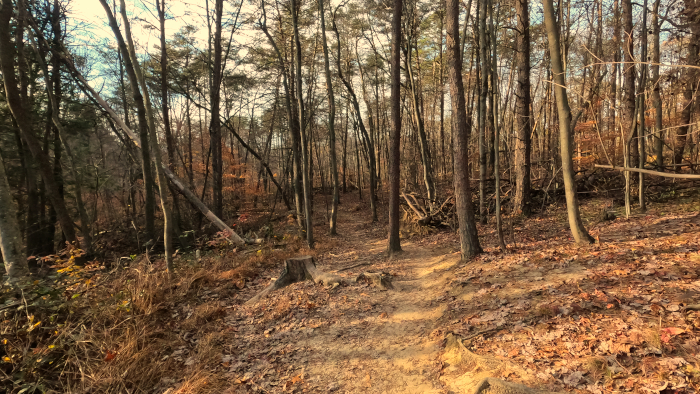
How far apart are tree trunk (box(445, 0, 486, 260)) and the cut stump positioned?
307 centimetres

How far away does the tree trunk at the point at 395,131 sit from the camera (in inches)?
327

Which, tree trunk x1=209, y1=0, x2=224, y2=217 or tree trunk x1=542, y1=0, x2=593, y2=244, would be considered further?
tree trunk x1=209, y1=0, x2=224, y2=217

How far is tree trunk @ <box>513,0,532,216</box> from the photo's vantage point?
31.1ft

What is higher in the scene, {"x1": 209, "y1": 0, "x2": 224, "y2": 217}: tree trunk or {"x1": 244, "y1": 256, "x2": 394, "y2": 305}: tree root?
{"x1": 209, "y1": 0, "x2": 224, "y2": 217}: tree trunk

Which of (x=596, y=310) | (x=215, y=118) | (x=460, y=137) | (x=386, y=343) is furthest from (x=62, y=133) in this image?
(x=596, y=310)

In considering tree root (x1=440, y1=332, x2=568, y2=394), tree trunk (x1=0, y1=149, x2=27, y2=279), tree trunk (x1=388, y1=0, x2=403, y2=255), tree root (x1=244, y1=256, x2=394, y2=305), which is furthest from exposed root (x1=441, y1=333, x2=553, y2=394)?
tree trunk (x1=0, y1=149, x2=27, y2=279)

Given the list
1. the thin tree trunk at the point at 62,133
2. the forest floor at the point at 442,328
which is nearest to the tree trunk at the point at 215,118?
the thin tree trunk at the point at 62,133

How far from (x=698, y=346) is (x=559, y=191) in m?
10.3

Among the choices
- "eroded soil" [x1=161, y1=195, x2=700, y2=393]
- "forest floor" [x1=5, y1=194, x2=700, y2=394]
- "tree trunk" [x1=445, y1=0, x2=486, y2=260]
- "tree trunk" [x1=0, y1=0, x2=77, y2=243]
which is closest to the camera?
"eroded soil" [x1=161, y1=195, x2=700, y2=393]

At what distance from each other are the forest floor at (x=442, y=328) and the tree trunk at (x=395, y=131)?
202 cm

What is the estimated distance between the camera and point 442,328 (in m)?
4.51

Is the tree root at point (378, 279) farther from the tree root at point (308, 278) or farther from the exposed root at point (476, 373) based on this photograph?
the exposed root at point (476, 373)

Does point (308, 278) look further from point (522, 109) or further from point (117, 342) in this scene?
point (522, 109)

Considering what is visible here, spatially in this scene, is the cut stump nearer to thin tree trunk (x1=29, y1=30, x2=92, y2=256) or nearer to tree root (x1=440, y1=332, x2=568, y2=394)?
tree root (x1=440, y1=332, x2=568, y2=394)
